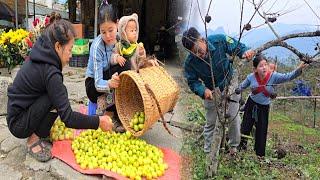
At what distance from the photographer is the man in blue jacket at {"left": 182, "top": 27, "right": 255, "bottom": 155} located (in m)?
3.75

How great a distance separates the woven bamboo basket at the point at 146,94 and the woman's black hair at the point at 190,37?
434mm

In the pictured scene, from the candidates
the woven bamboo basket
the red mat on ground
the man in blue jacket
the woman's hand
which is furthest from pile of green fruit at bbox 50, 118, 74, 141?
the man in blue jacket

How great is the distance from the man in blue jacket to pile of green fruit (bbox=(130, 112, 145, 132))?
571 millimetres

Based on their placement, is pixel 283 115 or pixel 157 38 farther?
pixel 157 38

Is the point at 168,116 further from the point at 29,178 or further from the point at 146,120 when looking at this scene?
the point at 29,178

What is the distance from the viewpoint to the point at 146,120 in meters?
3.65

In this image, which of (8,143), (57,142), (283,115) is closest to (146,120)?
(57,142)

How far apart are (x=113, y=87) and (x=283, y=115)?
5.21 m

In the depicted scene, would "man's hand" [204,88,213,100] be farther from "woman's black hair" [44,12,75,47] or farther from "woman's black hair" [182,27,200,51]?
"woman's black hair" [44,12,75,47]

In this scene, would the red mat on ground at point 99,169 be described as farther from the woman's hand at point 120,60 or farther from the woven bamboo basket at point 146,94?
the woman's hand at point 120,60

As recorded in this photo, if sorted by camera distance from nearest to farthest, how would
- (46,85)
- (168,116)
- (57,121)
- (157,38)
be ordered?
(46,85) < (57,121) < (168,116) < (157,38)

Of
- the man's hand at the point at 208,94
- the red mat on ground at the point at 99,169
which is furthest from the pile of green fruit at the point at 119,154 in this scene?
the man's hand at the point at 208,94

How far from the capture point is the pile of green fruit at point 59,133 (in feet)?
12.2

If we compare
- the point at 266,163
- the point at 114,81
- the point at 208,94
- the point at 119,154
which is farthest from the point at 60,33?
the point at 266,163
